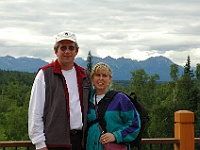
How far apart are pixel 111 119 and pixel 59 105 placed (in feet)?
1.64

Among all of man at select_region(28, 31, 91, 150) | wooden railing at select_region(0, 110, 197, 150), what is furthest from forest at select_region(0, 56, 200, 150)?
man at select_region(28, 31, 91, 150)

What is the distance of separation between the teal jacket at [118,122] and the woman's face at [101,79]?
0.14 metres

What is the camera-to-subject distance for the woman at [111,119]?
12.6 feet

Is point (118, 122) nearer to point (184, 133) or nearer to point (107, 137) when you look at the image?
point (107, 137)

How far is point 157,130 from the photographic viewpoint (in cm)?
3662

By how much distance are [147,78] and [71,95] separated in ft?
134

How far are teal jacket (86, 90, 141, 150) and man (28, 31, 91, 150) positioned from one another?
0.12 metres

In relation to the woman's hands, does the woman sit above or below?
above

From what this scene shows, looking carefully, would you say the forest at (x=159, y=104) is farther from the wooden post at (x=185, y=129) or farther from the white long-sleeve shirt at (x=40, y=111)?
the white long-sleeve shirt at (x=40, y=111)

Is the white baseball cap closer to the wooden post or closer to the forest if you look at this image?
the wooden post

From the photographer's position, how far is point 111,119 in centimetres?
385

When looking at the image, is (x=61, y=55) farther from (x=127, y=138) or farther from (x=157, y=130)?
(x=157, y=130)

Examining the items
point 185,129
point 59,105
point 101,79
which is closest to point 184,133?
point 185,129

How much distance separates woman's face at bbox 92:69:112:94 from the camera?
152 inches
